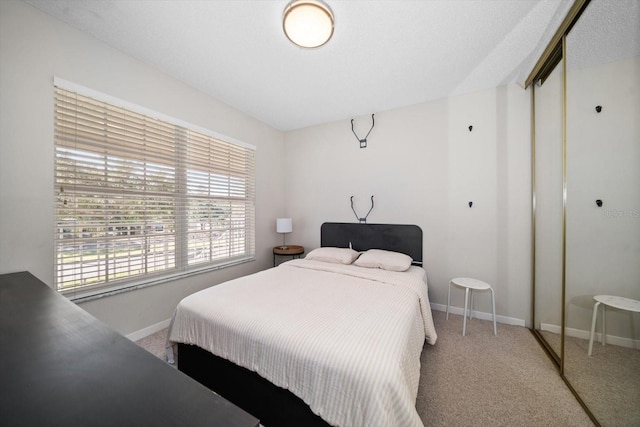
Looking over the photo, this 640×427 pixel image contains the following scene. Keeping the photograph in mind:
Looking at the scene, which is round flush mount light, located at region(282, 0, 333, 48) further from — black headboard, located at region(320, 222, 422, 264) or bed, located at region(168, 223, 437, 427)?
black headboard, located at region(320, 222, 422, 264)

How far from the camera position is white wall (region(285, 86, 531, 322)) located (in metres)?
2.45

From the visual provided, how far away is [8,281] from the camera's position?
4.47 ft

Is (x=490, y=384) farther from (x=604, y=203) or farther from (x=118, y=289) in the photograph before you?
(x=118, y=289)

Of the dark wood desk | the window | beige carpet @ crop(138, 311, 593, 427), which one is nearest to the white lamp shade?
the window

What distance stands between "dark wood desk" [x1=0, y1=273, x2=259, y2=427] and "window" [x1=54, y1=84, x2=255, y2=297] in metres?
1.32

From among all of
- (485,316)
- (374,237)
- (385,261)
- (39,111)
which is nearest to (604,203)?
(385,261)

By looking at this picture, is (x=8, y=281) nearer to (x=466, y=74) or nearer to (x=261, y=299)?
(x=261, y=299)

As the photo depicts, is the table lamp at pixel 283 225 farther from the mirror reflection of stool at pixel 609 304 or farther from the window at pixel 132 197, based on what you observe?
the mirror reflection of stool at pixel 609 304

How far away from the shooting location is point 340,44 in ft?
6.21

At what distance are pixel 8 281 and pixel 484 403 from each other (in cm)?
303

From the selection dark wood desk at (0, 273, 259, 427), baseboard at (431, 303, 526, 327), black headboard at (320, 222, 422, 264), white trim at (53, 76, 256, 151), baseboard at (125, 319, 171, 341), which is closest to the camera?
dark wood desk at (0, 273, 259, 427)

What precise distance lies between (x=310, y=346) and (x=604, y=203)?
1.89 metres

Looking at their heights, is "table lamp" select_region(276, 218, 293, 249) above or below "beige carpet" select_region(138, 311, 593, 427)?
above

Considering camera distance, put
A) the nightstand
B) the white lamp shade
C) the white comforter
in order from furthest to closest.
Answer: the white lamp shade < the nightstand < the white comforter
